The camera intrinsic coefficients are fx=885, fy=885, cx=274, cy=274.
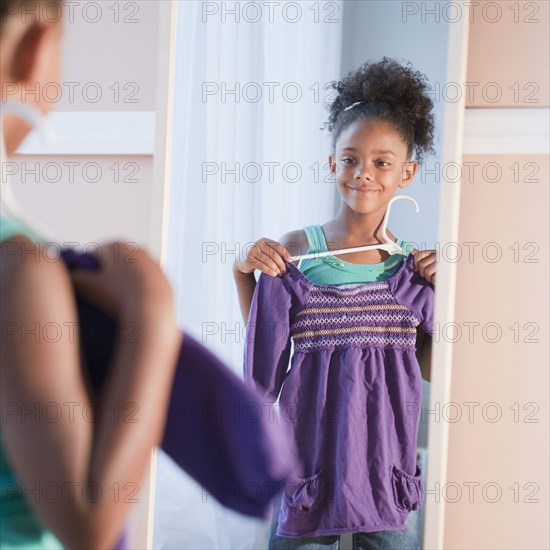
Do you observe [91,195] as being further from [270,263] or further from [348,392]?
[348,392]

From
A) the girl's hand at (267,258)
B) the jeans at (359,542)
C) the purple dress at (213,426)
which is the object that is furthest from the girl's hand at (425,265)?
the purple dress at (213,426)

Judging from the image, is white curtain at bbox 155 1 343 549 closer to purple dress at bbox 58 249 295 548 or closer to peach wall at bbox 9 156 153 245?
peach wall at bbox 9 156 153 245

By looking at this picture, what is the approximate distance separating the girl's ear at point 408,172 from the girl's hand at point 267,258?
23 centimetres

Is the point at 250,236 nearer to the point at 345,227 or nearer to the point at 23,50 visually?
the point at 345,227

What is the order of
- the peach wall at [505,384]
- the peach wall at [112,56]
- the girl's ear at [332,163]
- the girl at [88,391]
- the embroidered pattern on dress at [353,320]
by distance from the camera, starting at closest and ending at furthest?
the girl at [88,391]
the embroidered pattern on dress at [353,320]
the girl's ear at [332,163]
the peach wall at [505,384]
the peach wall at [112,56]

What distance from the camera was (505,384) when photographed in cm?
164

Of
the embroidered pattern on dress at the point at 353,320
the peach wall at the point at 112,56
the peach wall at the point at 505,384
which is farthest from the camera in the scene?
the peach wall at the point at 112,56

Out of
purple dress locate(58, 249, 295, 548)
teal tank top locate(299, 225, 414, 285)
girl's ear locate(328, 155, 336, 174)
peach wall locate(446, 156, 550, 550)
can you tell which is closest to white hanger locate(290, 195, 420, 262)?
teal tank top locate(299, 225, 414, 285)

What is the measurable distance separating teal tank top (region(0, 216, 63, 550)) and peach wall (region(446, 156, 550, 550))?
135 cm

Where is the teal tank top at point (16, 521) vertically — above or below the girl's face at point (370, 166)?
below

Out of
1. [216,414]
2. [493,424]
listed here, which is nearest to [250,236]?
[493,424]

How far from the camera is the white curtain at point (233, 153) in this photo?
1542 mm

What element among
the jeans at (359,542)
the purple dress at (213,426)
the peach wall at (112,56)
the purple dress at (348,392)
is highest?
the peach wall at (112,56)

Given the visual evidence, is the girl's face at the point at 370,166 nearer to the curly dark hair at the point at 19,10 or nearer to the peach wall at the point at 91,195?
the peach wall at the point at 91,195
